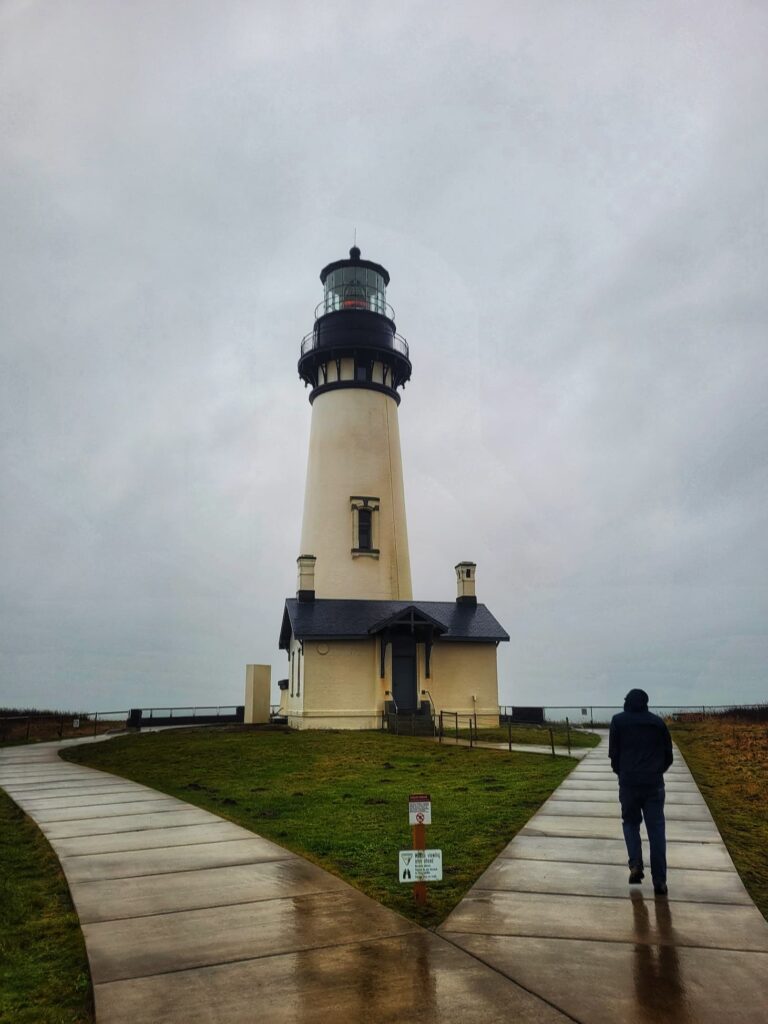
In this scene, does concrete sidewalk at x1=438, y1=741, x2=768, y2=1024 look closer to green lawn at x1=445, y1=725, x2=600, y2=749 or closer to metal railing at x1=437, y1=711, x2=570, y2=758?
green lawn at x1=445, y1=725, x2=600, y2=749

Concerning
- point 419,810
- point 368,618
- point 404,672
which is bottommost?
point 419,810

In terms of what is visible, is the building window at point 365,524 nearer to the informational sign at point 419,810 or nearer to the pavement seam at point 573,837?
the pavement seam at point 573,837

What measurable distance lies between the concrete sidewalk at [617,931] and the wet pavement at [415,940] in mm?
18

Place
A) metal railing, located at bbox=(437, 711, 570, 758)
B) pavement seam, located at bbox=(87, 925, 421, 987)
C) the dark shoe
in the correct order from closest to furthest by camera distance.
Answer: pavement seam, located at bbox=(87, 925, 421, 987) → the dark shoe → metal railing, located at bbox=(437, 711, 570, 758)

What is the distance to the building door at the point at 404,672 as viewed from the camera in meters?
30.2

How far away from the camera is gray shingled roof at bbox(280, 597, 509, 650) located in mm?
29781

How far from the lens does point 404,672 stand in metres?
30.5

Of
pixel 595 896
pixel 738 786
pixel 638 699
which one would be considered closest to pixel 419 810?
pixel 595 896

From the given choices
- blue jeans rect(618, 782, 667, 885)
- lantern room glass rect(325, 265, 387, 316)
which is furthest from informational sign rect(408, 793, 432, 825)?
lantern room glass rect(325, 265, 387, 316)

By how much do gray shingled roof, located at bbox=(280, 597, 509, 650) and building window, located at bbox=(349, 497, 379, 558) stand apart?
2.64 metres

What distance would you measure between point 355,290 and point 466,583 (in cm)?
1518

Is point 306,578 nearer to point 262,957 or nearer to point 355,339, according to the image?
point 355,339

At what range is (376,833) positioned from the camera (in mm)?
9875

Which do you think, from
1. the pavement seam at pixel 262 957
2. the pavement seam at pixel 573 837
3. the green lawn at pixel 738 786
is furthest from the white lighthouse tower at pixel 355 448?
the pavement seam at pixel 262 957
